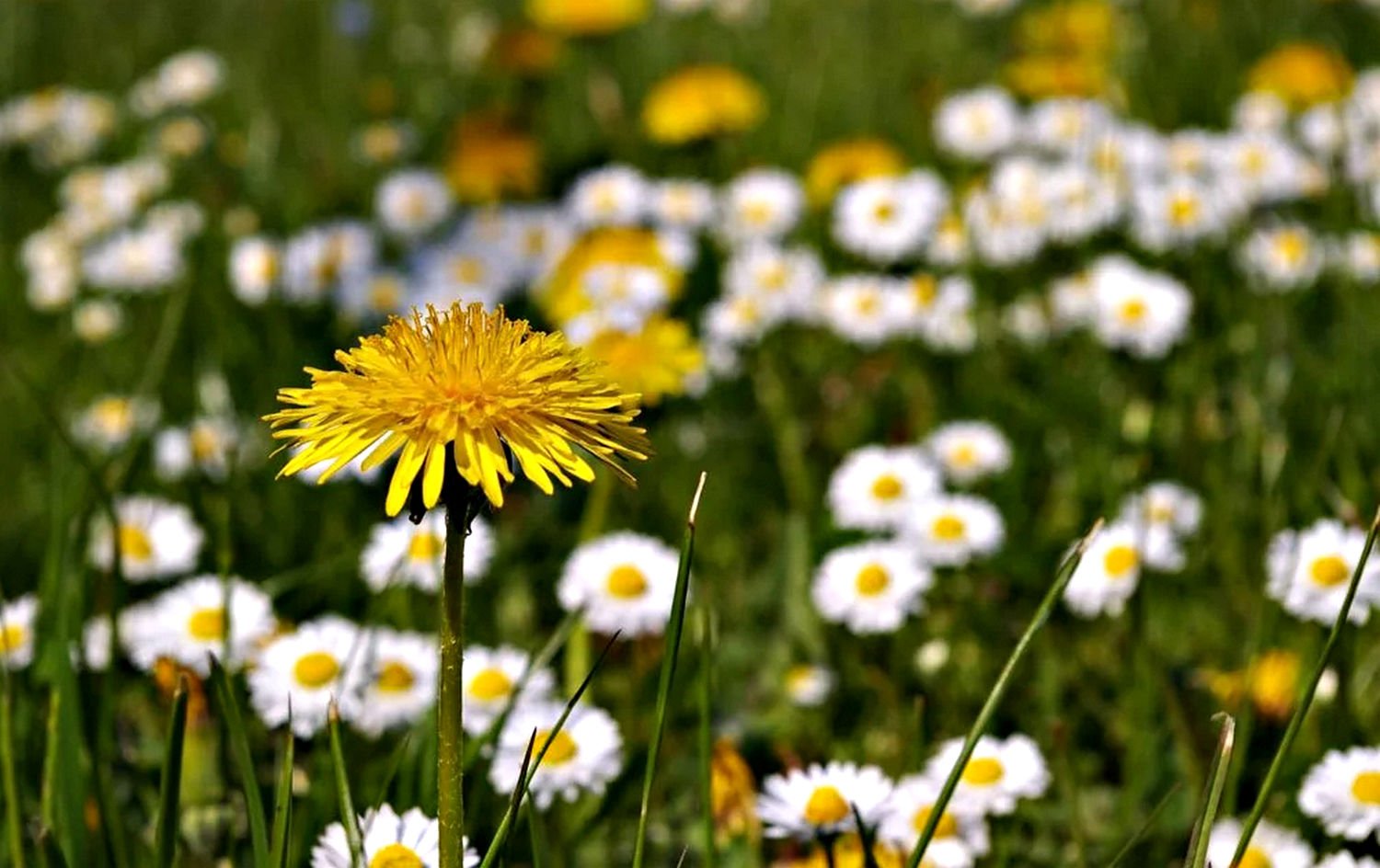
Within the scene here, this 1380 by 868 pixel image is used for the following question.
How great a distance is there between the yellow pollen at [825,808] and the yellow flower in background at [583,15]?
7.67ft

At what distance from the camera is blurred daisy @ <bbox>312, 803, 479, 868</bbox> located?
99 cm

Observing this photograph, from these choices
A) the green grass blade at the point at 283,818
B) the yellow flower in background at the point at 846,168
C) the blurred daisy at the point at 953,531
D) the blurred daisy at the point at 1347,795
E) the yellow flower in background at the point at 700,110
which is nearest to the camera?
the green grass blade at the point at 283,818

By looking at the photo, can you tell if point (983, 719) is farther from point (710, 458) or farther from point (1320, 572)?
point (710, 458)

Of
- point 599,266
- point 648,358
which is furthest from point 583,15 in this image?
point 648,358

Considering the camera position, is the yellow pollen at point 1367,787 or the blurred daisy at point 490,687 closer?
the yellow pollen at point 1367,787

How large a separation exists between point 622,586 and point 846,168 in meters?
1.37

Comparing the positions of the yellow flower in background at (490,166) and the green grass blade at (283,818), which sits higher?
the yellow flower in background at (490,166)

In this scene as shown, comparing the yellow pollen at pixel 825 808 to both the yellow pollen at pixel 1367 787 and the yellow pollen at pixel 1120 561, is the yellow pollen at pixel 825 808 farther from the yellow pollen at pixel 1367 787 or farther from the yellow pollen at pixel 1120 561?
the yellow pollen at pixel 1120 561

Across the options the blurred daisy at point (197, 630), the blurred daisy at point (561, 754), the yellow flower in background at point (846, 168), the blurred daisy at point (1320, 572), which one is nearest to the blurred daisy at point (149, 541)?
the blurred daisy at point (197, 630)

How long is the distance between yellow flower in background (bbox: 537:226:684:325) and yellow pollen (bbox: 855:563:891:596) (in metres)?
0.77

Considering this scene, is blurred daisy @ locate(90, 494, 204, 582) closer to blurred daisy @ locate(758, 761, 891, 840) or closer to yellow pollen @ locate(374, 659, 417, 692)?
yellow pollen @ locate(374, 659, 417, 692)

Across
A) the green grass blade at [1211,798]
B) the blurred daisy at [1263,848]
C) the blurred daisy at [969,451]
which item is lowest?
the green grass blade at [1211,798]

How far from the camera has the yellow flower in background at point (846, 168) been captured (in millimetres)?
2740

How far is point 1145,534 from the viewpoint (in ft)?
4.93
